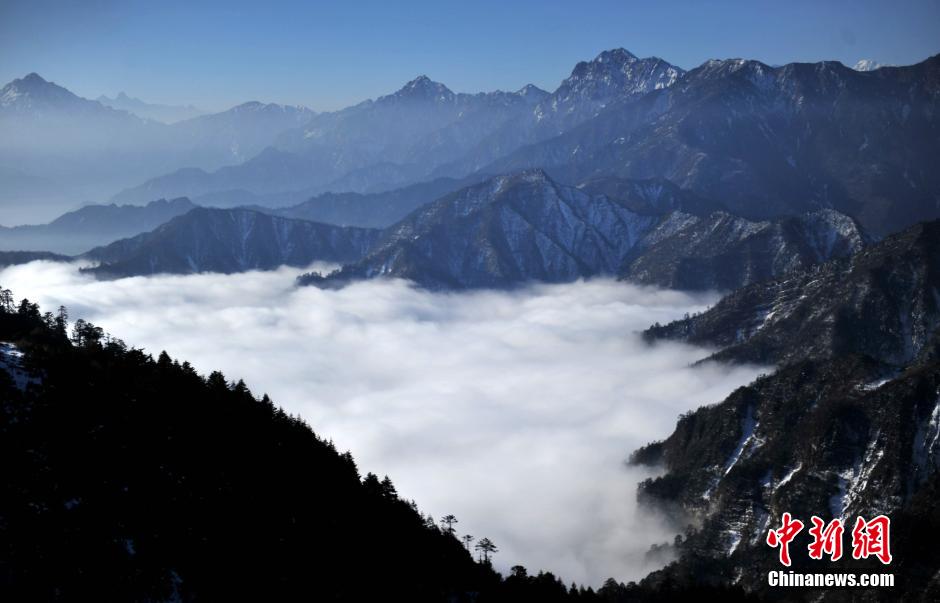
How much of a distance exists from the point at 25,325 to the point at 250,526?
260ft

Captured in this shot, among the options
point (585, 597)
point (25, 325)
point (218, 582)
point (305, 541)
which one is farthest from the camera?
point (25, 325)

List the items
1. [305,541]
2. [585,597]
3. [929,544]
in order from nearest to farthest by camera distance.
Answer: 1. [305,541]
2. [585,597]
3. [929,544]

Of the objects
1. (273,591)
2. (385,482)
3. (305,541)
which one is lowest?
(273,591)

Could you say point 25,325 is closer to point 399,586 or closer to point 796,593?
point 399,586

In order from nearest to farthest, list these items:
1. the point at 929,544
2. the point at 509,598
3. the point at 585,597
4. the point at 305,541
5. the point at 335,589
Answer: the point at 335,589, the point at 305,541, the point at 509,598, the point at 585,597, the point at 929,544

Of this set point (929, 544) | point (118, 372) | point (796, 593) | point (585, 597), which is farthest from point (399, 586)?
point (929, 544)

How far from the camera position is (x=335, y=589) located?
349ft

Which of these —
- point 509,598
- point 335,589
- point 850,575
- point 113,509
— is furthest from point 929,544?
point 113,509

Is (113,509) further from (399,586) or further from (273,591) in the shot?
(399,586)

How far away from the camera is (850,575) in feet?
647

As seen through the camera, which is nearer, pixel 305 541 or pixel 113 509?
pixel 113 509

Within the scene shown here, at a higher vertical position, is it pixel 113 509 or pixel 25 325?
pixel 25 325

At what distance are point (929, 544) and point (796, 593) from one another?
3482 centimetres

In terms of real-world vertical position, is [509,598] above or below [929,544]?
below
